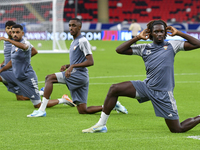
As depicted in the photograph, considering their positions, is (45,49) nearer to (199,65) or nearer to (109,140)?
(199,65)

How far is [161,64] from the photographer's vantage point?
17.6 feet

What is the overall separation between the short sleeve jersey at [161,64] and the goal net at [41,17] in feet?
55.5

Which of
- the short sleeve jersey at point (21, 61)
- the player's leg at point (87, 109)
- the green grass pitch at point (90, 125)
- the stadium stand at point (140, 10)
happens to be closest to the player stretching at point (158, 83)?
the green grass pitch at point (90, 125)

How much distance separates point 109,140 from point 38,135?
1060mm

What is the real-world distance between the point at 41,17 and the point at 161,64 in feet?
61.2

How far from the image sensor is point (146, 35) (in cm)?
532

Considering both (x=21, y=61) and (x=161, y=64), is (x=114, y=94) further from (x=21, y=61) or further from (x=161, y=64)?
(x=21, y=61)

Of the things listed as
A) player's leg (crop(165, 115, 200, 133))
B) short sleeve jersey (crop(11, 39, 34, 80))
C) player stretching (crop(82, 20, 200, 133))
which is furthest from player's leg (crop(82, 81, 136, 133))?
short sleeve jersey (crop(11, 39, 34, 80))

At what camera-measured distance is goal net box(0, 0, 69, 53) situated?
22161 millimetres

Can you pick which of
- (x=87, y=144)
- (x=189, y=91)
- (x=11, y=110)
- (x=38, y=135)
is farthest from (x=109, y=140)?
(x=189, y=91)

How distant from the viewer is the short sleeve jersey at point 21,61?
7898 mm

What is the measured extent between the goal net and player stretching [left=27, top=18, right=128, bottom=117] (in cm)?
1500

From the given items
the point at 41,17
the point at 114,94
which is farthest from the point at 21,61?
the point at 41,17

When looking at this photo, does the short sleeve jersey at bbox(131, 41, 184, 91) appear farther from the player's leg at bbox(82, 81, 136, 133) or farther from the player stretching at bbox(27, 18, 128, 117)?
the player stretching at bbox(27, 18, 128, 117)
